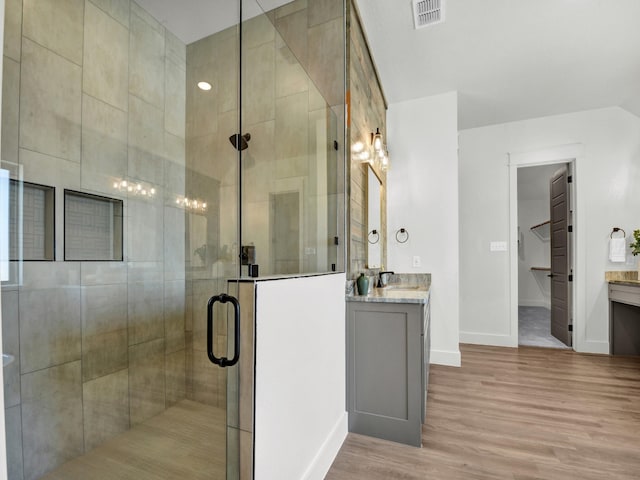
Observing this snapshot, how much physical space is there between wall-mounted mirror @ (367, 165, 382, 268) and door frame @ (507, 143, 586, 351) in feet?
6.74

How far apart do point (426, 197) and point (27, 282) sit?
11.1 ft

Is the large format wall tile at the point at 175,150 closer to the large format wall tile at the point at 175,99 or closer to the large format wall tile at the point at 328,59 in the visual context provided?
the large format wall tile at the point at 175,99

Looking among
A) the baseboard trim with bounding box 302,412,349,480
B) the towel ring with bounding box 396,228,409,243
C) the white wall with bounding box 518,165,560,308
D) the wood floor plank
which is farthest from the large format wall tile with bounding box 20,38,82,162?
the white wall with bounding box 518,165,560,308


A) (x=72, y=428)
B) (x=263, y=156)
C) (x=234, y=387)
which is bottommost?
(x=72, y=428)

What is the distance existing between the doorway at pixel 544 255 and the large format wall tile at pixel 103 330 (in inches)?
183

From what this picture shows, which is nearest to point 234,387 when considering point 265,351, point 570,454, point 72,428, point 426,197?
point 265,351

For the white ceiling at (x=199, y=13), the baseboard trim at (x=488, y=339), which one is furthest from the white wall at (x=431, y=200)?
the white ceiling at (x=199, y=13)

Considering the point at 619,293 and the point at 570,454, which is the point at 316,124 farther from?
the point at 619,293

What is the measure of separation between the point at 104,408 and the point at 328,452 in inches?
45.0

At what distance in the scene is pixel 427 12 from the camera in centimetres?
243

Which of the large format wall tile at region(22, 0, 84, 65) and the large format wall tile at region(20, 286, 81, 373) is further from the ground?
the large format wall tile at region(22, 0, 84, 65)

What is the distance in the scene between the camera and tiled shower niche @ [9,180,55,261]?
113cm

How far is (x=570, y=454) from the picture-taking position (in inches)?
71.1

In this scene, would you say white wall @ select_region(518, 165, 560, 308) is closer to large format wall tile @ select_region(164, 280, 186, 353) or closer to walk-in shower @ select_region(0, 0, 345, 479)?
walk-in shower @ select_region(0, 0, 345, 479)
